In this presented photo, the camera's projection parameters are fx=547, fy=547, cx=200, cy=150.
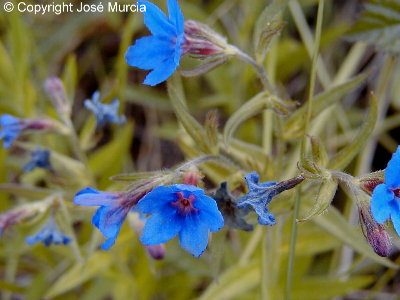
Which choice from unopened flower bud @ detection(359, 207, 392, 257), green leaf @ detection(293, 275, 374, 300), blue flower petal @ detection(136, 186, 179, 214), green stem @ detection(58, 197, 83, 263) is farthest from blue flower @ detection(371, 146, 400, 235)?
green stem @ detection(58, 197, 83, 263)

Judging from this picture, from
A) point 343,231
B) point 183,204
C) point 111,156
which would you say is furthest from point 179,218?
point 111,156

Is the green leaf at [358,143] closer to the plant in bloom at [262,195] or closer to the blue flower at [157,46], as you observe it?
the plant in bloom at [262,195]

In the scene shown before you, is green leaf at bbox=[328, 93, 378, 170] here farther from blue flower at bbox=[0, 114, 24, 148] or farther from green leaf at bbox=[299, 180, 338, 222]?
blue flower at bbox=[0, 114, 24, 148]

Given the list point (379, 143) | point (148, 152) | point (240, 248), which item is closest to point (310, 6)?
point (379, 143)

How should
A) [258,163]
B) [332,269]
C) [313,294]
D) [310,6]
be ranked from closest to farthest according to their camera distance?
[258,163], [313,294], [332,269], [310,6]

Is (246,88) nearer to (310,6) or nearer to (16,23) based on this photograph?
(310,6)

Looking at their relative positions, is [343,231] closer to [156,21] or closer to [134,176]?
[134,176]
